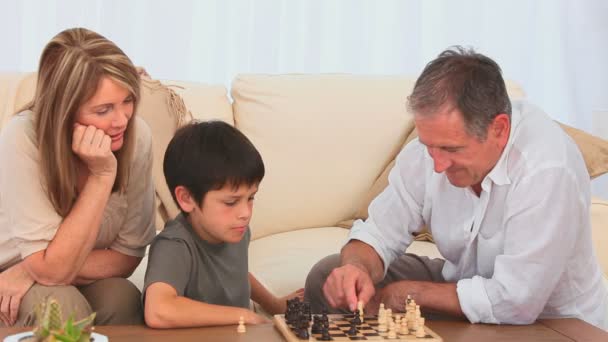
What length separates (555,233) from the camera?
2.02 m

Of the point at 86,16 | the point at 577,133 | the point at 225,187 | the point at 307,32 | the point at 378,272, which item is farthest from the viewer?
the point at 307,32

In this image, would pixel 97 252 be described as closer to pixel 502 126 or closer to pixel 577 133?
pixel 502 126

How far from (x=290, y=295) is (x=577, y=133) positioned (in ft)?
4.37

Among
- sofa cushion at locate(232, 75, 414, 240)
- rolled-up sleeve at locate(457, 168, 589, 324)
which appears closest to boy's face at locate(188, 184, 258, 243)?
rolled-up sleeve at locate(457, 168, 589, 324)

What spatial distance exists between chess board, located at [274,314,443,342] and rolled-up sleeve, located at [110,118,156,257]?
574 mm

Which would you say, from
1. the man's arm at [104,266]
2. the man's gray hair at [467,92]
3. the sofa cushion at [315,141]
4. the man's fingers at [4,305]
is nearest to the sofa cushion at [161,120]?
the sofa cushion at [315,141]

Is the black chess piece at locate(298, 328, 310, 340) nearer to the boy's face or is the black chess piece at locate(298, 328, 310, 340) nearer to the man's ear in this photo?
the boy's face

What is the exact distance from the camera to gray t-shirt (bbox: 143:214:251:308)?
208 centimetres

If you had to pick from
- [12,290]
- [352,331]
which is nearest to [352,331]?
[352,331]

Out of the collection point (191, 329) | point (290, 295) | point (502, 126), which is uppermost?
point (502, 126)

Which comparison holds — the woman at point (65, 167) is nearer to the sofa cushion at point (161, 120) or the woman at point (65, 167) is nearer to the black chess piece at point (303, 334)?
the black chess piece at point (303, 334)

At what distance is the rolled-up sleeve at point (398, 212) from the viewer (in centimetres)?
239

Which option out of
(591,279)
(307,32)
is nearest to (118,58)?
(591,279)

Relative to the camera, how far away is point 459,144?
206 centimetres
